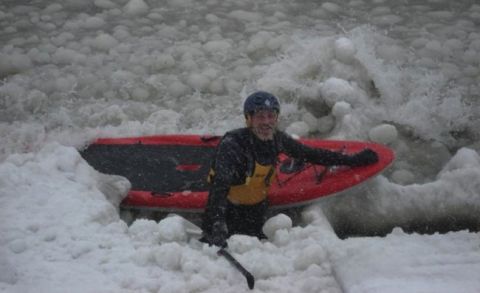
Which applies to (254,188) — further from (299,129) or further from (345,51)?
(345,51)

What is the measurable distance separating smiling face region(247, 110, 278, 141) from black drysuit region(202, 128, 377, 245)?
57 millimetres

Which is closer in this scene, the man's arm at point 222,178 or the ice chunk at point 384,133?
the man's arm at point 222,178

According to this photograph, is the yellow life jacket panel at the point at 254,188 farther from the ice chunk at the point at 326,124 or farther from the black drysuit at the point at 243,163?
the ice chunk at the point at 326,124

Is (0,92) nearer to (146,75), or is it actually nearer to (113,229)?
(146,75)

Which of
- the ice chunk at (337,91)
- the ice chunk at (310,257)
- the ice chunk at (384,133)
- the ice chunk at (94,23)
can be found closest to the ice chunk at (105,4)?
the ice chunk at (94,23)

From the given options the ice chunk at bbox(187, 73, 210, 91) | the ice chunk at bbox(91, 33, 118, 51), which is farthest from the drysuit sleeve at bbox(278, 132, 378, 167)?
the ice chunk at bbox(91, 33, 118, 51)

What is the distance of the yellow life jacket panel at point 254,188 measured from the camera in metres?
3.74

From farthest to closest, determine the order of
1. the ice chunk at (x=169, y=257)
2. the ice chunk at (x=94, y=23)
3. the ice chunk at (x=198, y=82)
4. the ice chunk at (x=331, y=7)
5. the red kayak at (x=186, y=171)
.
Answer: the ice chunk at (x=331, y=7)
the ice chunk at (x=94, y=23)
the ice chunk at (x=198, y=82)
the red kayak at (x=186, y=171)
the ice chunk at (x=169, y=257)

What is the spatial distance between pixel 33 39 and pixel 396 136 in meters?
4.08

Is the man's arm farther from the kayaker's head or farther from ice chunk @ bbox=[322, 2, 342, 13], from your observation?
ice chunk @ bbox=[322, 2, 342, 13]

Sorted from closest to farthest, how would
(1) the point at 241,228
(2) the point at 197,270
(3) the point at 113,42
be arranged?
(2) the point at 197,270, (1) the point at 241,228, (3) the point at 113,42

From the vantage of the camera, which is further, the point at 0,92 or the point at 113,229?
the point at 0,92

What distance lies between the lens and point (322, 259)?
307cm

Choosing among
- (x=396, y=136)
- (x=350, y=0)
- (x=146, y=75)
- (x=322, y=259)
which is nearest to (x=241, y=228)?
(x=322, y=259)
